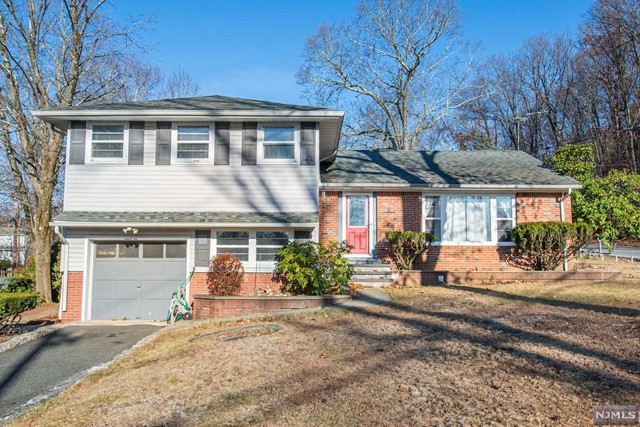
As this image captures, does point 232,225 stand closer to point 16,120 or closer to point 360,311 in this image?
point 360,311

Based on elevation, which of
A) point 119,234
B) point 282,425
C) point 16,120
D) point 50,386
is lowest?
point 50,386

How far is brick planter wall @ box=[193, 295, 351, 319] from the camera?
34.1ft

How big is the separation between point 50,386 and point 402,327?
18.7 feet

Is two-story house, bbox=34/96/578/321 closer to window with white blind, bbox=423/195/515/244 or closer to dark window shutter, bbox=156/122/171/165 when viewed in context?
dark window shutter, bbox=156/122/171/165

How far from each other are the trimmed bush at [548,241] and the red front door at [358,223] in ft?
15.6

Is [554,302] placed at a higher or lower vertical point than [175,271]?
lower

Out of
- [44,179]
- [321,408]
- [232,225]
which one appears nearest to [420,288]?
[232,225]

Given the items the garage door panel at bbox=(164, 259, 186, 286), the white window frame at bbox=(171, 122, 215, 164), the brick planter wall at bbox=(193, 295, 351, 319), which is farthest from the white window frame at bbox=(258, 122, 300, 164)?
the brick planter wall at bbox=(193, 295, 351, 319)

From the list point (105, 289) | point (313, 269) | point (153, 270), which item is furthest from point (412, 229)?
point (105, 289)

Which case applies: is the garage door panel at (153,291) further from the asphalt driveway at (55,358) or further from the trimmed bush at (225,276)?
the trimmed bush at (225,276)

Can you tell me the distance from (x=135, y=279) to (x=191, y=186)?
119 inches

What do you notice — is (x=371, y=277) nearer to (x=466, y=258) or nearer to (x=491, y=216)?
(x=466, y=258)

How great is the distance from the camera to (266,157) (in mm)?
12508

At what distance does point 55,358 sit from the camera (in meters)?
8.42
